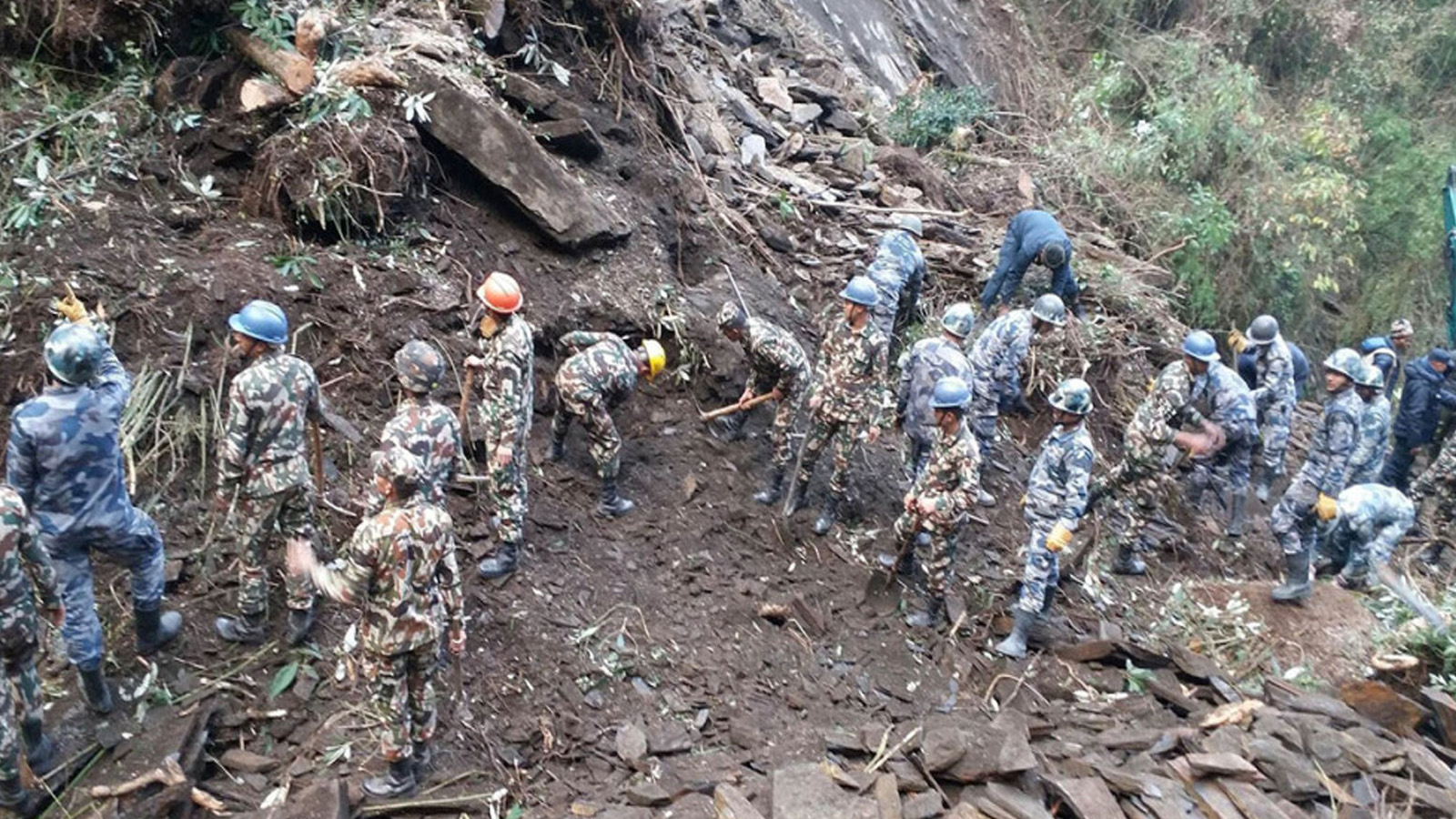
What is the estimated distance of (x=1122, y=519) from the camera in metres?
8.58

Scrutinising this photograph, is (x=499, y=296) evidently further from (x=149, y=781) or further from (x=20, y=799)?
(x=20, y=799)

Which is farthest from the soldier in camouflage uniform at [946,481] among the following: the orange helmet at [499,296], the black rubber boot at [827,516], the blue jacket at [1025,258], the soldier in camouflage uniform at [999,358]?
the blue jacket at [1025,258]

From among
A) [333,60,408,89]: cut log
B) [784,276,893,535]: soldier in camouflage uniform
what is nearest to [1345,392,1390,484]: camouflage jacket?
[784,276,893,535]: soldier in camouflage uniform

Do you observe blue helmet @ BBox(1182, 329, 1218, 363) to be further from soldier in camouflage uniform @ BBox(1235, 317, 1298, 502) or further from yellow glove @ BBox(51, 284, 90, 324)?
yellow glove @ BBox(51, 284, 90, 324)

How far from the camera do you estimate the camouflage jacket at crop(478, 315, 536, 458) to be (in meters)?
6.28

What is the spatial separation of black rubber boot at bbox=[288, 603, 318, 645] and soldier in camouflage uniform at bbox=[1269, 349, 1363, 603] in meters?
7.10

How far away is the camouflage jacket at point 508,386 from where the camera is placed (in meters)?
6.28

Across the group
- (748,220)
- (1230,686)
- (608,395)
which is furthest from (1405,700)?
(748,220)

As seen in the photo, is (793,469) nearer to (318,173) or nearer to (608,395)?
(608,395)

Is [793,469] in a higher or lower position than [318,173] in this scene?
lower

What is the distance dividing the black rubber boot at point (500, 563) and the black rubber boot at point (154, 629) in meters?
1.69

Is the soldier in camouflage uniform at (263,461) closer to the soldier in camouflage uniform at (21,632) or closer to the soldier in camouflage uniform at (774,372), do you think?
the soldier in camouflage uniform at (21,632)

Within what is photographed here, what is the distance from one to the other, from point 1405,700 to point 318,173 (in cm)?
803

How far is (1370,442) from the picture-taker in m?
9.28
